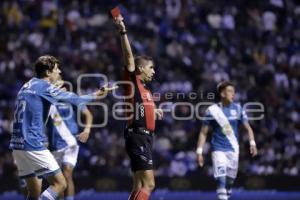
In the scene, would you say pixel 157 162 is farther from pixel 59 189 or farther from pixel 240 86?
pixel 59 189

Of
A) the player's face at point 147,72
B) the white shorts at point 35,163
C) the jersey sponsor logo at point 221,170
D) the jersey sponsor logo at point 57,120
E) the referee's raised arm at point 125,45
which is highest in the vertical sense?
the referee's raised arm at point 125,45

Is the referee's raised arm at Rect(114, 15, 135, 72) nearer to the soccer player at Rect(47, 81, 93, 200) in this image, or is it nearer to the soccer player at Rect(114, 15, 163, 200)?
the soccer player at Rect(114, 15, 163, 200)

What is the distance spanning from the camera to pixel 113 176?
17438 millimetres

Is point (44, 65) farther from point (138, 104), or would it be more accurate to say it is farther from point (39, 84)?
point (138, 104)

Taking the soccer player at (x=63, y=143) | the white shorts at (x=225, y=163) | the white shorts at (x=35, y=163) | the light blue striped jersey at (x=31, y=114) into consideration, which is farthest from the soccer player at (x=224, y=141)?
the light blue striped jersey at (x=31, y=114)

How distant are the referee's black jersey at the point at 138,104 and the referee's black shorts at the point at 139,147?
10 centimetres

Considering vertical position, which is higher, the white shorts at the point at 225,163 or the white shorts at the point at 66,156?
the white shorts at the point at 66,156

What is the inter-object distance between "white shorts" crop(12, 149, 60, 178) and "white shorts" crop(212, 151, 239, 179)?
3942mm

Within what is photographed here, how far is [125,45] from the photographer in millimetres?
9875

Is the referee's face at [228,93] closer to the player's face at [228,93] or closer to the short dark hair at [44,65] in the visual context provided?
the player's face at [228,93]

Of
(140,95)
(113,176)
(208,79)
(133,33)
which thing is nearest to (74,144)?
(140,95)

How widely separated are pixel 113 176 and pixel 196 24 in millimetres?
6751

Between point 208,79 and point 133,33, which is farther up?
point 133,33

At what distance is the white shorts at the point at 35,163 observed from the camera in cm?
970
